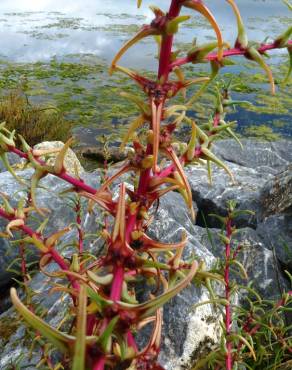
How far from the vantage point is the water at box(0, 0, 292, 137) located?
388 inches

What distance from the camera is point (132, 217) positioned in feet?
2.13

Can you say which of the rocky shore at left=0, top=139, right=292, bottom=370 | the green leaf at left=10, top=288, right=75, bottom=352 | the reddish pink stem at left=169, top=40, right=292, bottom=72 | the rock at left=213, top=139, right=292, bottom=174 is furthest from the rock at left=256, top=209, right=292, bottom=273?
the rock at left=213, top=139, right=292, bottom=174

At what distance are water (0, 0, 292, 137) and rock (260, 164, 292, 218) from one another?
1.93 metres

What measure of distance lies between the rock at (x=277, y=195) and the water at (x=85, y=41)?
1930mm

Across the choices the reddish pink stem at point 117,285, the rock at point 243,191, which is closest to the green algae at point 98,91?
the rock at point 243,191

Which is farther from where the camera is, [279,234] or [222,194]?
[222,194]

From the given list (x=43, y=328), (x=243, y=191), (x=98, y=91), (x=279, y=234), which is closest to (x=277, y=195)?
(x=279, y=234)

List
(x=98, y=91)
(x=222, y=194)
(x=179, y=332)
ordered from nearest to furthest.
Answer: (x=179, y=332) → (x=222, y=194) → (x=98, y=91)

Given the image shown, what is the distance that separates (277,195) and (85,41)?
14.3m

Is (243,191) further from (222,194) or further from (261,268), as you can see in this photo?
(261,268)

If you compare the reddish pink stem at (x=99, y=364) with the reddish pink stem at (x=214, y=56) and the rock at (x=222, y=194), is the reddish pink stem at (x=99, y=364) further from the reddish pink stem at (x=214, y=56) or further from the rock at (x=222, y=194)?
the rock at (x=222, y=194)

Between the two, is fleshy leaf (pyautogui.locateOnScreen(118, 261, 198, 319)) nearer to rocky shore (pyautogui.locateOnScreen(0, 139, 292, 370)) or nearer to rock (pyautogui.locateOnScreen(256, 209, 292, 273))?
rocky shore (pyautogui.locateOnScreen(0, 139, 292, 370))

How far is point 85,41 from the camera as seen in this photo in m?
15.7

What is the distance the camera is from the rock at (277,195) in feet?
9.36
